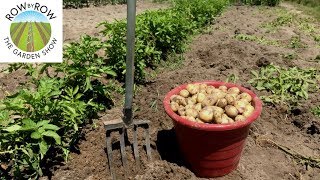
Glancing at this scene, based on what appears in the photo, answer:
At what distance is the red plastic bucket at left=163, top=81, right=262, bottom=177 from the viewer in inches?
120

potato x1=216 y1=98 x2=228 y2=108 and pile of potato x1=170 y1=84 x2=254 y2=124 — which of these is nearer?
pile of potato x1=170 y1=84 x2=254 y2=124

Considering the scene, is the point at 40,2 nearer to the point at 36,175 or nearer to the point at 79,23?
the point at 36,175

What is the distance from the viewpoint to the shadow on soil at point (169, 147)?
3687 mm

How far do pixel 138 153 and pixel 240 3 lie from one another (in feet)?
35.5

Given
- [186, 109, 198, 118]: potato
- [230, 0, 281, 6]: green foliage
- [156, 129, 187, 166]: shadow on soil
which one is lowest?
[156, 129, 187, 166]: shadow on soil

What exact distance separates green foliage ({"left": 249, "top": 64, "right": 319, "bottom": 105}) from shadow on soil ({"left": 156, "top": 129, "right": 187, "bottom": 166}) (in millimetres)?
1553

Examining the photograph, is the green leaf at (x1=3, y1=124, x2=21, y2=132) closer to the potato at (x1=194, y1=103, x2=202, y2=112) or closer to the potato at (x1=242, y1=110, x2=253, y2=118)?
the potato at (x1=194, y1=103, x2=202, y2=112)

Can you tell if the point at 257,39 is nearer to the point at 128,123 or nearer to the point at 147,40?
the point at 147,40

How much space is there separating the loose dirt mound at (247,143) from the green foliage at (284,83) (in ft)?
0.49

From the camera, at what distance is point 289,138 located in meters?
Result: 4.26

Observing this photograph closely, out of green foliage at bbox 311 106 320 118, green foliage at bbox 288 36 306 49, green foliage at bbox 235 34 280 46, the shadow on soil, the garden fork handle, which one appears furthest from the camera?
green foliage at bbox 235 34 280 46

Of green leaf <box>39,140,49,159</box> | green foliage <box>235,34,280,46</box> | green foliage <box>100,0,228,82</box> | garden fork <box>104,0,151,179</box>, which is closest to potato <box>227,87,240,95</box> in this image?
garden fork <box>104,0,151,179</box>

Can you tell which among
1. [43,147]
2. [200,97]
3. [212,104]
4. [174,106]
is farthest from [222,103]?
[43,147]

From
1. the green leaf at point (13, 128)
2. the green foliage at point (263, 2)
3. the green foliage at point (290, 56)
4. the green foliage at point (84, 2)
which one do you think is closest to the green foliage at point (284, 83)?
the green foliage at point (290, 56)
